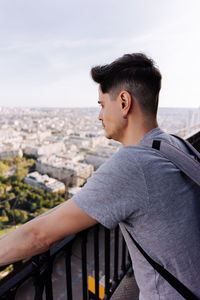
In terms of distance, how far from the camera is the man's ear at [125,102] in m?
0.71


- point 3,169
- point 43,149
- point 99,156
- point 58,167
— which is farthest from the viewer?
point 43,149

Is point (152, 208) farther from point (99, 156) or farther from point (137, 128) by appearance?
point (99, 156)

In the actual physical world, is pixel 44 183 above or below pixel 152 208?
below

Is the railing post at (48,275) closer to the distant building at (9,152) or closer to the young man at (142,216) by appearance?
the young man at (142,216)

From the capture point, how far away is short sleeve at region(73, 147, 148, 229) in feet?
1.65

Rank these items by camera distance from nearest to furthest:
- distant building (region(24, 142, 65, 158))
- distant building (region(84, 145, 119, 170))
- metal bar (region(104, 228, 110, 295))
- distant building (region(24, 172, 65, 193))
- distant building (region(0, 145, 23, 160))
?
metal bar (region(104, 228, 110, 295))
distant building (region(24, 172, 65, 193))
distant building (region(84, 145, 119, 170))
distant building (region(0, 145, 23, 160))
distant building (region(24, 142, 65, 158))

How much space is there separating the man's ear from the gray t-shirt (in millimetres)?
206

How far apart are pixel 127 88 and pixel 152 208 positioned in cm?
45

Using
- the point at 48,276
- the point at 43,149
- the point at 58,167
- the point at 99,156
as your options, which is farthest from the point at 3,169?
the point at 48,276

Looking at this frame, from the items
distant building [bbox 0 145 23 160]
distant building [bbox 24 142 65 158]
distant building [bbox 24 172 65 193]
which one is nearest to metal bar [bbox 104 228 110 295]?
distant building [bbox 24 172 65 193]

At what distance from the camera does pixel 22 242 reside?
0.54m

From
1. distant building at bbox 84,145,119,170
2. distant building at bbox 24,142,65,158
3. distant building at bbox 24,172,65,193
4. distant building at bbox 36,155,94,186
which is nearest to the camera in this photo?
distant building at bbox 24,172,65,193

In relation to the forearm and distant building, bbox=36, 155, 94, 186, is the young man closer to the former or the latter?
the forearm

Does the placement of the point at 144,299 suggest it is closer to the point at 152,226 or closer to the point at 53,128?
the point at 152,226
